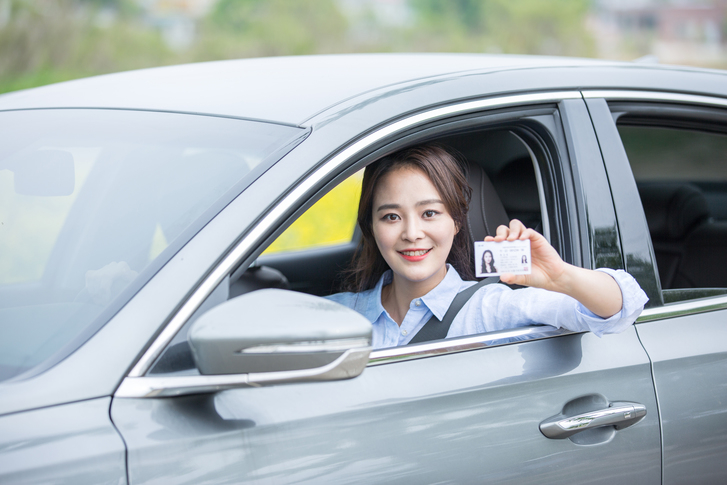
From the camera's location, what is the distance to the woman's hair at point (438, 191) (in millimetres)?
1911

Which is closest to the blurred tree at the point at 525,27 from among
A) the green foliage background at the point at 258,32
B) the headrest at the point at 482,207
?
the green foliage background at the point at 258,32

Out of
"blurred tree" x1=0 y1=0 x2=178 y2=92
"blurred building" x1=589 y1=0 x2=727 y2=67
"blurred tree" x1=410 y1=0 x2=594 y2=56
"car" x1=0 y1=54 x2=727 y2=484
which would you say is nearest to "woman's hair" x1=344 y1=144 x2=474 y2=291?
"car" x1=0 y1=54 x2=727 y2=484

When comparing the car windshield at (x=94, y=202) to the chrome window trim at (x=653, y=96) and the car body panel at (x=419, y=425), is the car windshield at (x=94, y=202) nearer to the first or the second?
the car body panel at (x=419, y=425)

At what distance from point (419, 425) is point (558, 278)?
18.5 inches

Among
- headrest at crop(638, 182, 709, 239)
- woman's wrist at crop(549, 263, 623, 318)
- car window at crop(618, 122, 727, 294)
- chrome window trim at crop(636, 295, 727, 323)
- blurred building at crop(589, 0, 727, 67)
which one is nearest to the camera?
woman's wrist at crop(549, 263, 623, 318)

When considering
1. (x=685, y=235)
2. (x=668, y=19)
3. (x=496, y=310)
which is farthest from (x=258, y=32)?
(x=668, y=19)

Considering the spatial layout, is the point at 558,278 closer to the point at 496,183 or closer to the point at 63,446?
the point at 496,183

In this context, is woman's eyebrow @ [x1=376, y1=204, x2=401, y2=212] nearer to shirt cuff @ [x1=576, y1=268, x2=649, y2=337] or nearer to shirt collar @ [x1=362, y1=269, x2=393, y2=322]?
shirt collar @ [x1=362, y1=269, x2=393, y2=322]

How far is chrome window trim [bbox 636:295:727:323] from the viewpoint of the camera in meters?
1.69

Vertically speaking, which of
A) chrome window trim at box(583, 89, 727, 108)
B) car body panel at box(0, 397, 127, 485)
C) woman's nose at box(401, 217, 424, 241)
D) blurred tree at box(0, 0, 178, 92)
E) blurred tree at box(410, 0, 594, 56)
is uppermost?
blurred tree at box(410, 0, 594, 56)

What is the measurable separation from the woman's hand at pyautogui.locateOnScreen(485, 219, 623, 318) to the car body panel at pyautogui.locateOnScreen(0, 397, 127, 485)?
86cm

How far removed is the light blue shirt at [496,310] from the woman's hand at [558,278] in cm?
4

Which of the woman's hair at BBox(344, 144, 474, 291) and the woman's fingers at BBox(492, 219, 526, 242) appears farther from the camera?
the woman's hair at BBox(344, 144, 474, 291)

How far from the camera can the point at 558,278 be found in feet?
5.11
